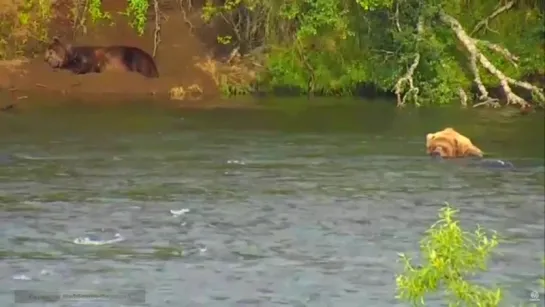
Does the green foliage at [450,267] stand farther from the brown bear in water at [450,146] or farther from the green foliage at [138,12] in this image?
the green foliage at [138,12]

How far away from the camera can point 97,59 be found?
30.7 metres

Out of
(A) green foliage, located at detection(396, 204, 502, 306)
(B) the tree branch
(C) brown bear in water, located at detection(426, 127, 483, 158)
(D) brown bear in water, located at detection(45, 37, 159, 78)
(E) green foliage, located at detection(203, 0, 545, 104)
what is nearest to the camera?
(A) green foliage, located at detection(396, 204, 502, 306)

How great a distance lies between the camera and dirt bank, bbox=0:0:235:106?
29.7 m

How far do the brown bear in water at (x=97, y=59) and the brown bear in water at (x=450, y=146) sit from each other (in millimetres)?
11460

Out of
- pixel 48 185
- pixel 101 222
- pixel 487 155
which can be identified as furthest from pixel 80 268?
pixel 487 155

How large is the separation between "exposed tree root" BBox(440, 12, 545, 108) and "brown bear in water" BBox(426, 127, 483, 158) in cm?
749

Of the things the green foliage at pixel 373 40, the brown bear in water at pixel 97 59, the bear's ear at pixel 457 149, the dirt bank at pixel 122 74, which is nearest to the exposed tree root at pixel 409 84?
the green foliage at pixel 373 40

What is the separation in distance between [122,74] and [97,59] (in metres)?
0.72

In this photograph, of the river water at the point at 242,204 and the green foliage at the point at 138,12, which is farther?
the green foliage at the point at 138,12

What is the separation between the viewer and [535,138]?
23344 millimetres

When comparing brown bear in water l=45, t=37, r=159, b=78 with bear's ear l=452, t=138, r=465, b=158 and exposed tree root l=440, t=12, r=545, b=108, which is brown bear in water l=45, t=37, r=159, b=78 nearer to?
Answer: exposed tree root l=440, t=12, r=545, b=108

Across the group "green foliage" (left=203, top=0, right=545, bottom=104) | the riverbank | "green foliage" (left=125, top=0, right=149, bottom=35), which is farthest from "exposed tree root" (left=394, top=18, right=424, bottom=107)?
"green foliage" (left=125, top=0, right=149, bottom=35)

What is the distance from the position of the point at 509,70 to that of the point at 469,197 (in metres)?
13.7

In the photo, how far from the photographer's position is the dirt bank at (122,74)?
29.7 metres
